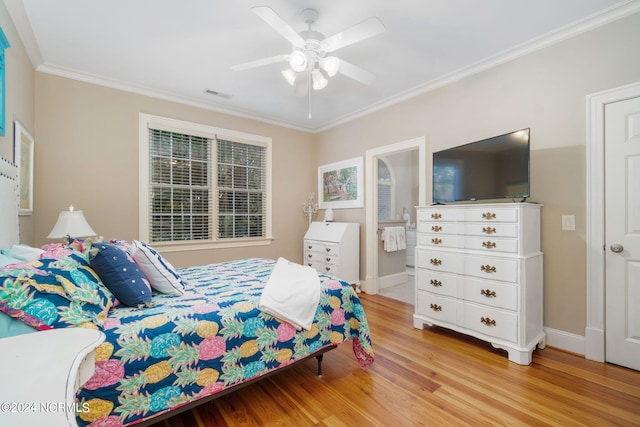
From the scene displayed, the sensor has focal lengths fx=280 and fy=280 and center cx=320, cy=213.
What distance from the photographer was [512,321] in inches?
88.6

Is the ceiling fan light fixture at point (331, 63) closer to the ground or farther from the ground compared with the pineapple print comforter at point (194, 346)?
farther from the ground

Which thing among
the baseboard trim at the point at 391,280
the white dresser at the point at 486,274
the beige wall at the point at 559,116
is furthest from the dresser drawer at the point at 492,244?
the baseboard trim at the point at 391,280

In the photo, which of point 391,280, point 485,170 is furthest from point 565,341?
point 391,280

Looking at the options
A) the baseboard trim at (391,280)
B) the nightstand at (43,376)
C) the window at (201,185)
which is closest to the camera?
the nightstand at (43,376)

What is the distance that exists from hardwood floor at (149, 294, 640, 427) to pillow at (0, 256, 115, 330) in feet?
2.83

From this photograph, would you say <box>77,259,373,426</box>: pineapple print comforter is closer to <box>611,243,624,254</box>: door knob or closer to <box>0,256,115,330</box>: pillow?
<box>0,256,115,330</box>: pillow

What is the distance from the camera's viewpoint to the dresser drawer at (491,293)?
226 centimetres

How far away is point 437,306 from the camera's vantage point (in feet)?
9.08

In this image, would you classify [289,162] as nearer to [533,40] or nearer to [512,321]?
[533,40]

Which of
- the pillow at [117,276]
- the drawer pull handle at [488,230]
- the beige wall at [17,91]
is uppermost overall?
the beige wall at [17,91]

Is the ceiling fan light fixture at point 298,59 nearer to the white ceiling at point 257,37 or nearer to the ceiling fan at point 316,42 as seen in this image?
the ceiling fan at point 316,42

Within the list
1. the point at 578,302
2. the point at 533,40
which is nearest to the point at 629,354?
the point at 578,302

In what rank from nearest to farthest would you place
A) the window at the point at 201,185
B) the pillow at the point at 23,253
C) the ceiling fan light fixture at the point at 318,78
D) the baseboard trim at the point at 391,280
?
the pillow at the point at 23,253, the ceiling fan light fixture at the point at 318,78, the window at the point at 201,185, the baseboard trim at the point at 391,280

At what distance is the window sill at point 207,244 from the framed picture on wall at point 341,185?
1212 millimetres
